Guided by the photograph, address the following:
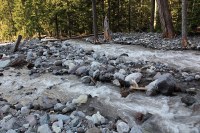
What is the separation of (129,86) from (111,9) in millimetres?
24589

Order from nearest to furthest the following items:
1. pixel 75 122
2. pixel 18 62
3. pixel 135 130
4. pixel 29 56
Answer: pixel 135 130 < pixel 75 122 < pixel 18 62 < pixel 29 56

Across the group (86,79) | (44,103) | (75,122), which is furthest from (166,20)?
(75,122)

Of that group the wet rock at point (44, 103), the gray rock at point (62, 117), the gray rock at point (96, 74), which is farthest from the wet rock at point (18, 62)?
the gray rock at point (62, 117)

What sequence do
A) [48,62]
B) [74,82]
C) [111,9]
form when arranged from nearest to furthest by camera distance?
[74,82]
[48,62]
[111,9]

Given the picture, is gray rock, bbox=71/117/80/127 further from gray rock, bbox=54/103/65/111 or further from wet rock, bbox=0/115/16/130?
wet rock, bbox=0/115/16/130

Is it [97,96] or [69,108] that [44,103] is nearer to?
[69,108]

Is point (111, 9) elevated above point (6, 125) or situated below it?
above

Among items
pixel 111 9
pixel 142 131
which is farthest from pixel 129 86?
pixel 111 9

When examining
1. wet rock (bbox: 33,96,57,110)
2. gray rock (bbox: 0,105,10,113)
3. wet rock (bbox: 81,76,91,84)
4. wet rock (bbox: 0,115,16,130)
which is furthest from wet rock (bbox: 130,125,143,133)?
wet rock (bbox: 81,76,91,84)

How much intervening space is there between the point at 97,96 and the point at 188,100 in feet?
8.30

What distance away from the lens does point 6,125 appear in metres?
7.15

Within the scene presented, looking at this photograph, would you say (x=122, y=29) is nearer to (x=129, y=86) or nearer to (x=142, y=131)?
(x=129, y=86)

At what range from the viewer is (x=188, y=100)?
819 cm

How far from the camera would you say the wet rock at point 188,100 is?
26.6 ft
